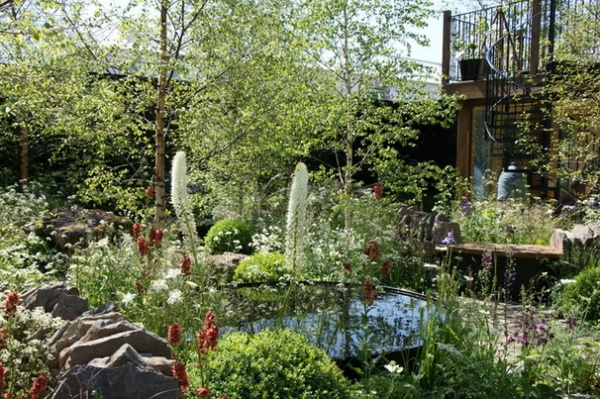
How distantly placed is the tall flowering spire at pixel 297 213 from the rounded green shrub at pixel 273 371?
1.69 feet

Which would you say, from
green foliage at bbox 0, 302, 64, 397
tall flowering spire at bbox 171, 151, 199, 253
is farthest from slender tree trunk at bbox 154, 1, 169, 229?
green foliage at bbox 0, 302, 64, 397

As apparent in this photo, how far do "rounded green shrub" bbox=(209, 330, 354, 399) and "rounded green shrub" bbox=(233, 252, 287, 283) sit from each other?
2707 millimetres

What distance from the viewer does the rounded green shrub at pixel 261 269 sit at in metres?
6.13

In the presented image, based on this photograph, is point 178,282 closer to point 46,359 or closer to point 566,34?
point 46,359

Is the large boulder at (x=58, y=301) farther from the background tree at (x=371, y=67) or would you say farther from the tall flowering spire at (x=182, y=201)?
the background tree at (x=371, y=67)

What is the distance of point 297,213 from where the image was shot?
3566 millimetres

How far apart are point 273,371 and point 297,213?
882 mm

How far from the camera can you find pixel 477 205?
952 centimetres

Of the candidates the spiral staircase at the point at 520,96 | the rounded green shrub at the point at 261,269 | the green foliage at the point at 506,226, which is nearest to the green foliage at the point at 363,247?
the rounded green shrub at the point at 261,269

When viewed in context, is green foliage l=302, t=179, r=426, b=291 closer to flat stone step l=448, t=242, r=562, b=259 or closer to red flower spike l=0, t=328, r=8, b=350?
flat stone step l=448, t=242, r=562, b=259

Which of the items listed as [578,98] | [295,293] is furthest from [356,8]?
[295,293]

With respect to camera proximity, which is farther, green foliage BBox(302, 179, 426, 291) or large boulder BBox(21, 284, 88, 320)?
green foliage BBox(302, 179, 426, 291)

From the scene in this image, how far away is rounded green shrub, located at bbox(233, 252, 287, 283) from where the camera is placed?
6133 mm

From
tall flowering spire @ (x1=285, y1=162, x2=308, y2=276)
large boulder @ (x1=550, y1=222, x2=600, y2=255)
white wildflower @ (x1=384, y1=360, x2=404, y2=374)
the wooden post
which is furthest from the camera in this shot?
the wooden post
